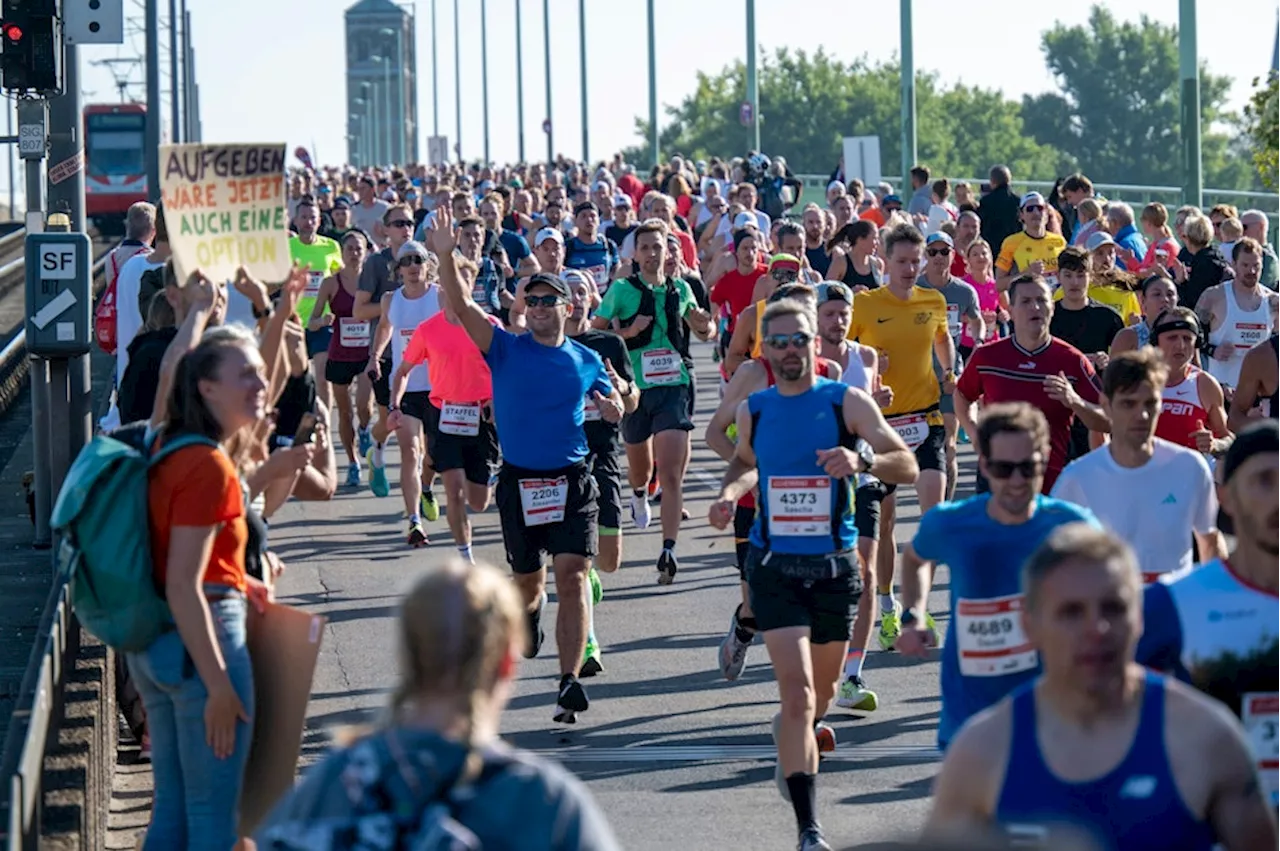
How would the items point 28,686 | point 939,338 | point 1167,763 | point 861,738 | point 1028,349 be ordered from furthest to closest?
point 939,338 → point 1028,349 → point 861,738 → point 28,686 → point 1167,763

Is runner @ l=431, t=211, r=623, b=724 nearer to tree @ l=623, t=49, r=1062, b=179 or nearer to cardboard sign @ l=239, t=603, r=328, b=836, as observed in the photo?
cardboard sign @ l=239, t=603, r=328, b=836

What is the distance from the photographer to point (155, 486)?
6703 millimetres

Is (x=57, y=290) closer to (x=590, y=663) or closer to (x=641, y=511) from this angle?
(x=590, y=663)

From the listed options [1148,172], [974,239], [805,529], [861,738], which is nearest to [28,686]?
[805,529]

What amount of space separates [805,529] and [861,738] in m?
1.68

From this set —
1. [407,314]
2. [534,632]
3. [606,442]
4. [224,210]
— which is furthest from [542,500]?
[407,314]

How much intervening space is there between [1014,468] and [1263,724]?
1.15 m

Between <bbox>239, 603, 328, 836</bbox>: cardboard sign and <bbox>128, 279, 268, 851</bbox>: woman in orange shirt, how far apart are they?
13 centimetres

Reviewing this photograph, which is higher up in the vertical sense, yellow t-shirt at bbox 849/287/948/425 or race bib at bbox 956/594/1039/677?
yellow t-shirt at bbox 849/287/948/425

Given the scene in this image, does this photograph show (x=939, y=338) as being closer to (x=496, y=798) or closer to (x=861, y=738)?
(x=861, y=738)

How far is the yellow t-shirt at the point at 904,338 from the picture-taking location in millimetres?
12312

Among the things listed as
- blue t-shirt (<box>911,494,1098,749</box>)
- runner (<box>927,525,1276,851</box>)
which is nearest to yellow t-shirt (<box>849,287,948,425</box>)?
blue t-shirt (<box>911,494,1098,749</box>)

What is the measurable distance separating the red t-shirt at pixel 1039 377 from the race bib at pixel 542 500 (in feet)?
6.10

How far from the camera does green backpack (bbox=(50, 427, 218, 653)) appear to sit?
6.67 meters
